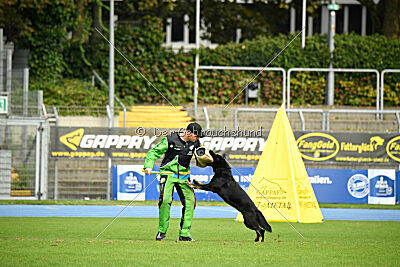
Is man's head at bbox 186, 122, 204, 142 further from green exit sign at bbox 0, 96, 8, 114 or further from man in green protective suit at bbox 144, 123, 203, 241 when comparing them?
green exit sign at bbox 0, 96, 8, 114

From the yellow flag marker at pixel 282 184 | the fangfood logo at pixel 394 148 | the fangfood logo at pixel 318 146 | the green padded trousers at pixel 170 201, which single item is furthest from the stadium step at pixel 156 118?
the green padded trousers at pixel 170 201

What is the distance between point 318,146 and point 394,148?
2.35 meters

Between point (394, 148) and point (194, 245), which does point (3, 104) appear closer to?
point (194, 245)

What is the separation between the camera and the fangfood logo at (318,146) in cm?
2206

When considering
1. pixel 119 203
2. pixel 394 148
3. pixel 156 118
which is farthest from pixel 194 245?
pixel 156 118

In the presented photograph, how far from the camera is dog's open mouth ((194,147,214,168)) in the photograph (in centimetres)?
1166

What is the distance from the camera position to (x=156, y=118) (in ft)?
89.5

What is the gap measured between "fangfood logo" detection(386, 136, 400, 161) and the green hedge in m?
10.1

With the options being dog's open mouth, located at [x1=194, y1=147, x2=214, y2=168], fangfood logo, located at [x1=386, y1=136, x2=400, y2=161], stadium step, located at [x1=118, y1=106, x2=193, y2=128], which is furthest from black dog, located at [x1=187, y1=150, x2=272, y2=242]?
fangfood logo, located at [x1=386, y1=136, x2=400, y2=161]

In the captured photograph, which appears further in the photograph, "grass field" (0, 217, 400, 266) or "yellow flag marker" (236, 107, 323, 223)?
"yellow flag marker" (236, 107, 323, 223)

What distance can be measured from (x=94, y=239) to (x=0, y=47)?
16568mm

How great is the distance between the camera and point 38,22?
106 ft

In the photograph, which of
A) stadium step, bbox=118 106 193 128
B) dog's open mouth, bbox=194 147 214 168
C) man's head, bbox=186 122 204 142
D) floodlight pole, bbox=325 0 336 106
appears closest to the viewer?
man's head, bbox=186 122 204 142

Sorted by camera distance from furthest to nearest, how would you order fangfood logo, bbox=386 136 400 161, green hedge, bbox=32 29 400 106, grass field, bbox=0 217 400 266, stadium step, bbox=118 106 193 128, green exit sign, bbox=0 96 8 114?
green hedge, bbox=32 29 400 106 → stadium step, bbox=118 106 193 128 → fangfood logo, bbox=386 136 400 161 → green exit sign, bbox=0 96 8 114 → grass field, bbox=0 217 400 266
